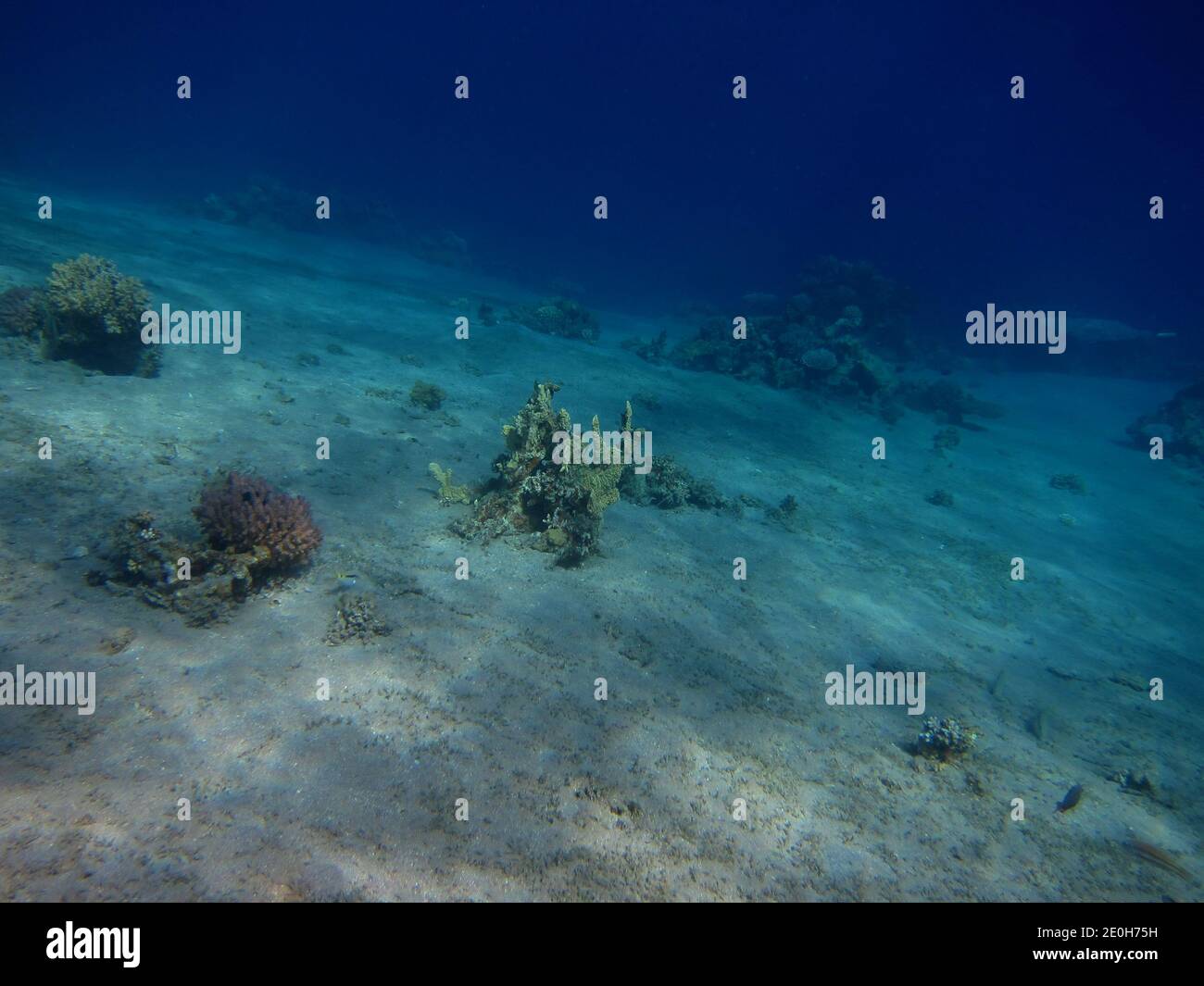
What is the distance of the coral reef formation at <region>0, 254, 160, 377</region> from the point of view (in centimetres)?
988

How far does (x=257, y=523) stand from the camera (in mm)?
6348

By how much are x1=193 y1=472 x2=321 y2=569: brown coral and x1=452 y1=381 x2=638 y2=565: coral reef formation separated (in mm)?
2252

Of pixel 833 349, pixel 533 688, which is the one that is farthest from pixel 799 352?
pixel 533 688

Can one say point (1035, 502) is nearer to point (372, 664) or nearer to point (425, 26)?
point (372, 664)

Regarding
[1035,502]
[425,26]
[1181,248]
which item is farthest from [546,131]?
[1035,502]

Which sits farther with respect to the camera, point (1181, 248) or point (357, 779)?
point (1181, 248)

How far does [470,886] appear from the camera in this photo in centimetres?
376

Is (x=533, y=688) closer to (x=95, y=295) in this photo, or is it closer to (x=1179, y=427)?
(x=95, y=295)

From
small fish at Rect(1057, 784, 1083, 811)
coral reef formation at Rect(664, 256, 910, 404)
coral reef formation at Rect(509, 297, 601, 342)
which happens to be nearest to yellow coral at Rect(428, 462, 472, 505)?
small fish at Rect(1057, 784, 1083, 811)

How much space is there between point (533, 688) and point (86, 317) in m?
10.8

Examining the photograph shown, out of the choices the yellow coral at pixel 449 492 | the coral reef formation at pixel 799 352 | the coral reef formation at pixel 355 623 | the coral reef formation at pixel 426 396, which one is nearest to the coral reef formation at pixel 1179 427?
the coral reef formation at pixel 799 352

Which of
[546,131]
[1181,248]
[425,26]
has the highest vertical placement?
[425,26]

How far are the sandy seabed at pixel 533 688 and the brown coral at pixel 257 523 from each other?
0.40 metres

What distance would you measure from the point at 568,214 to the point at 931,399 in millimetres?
77857
